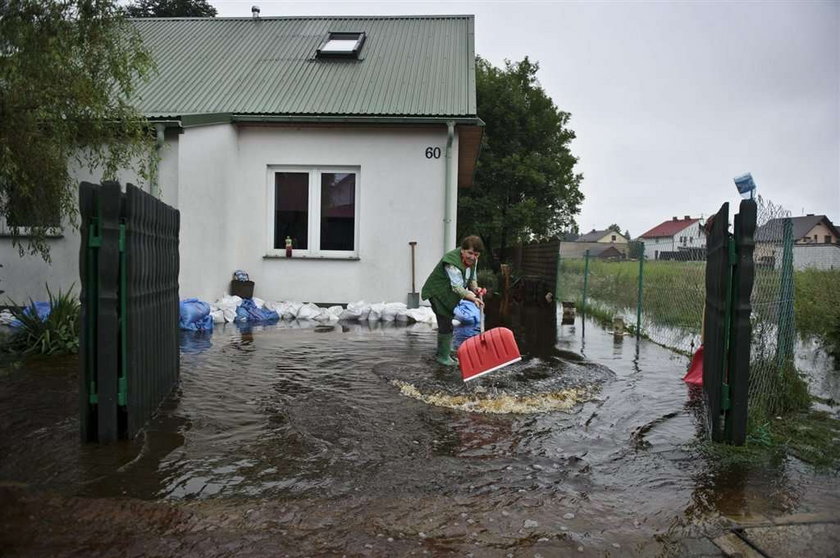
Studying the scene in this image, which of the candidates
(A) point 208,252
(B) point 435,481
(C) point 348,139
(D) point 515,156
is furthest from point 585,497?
(D) point 515,156

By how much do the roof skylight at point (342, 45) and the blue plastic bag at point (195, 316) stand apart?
7.62 meters

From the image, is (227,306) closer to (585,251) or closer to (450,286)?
(450,286)

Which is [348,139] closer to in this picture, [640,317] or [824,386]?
[640,317]

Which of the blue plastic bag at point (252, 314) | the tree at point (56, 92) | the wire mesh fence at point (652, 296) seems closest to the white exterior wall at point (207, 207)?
the blue plastic bag at point (252, 314)

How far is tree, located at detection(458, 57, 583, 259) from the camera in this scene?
28.7 metres

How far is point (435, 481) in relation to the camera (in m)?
A: 3.67

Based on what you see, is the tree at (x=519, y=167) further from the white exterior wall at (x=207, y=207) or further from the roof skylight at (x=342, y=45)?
the white exterior wall at (x=207, y=207)

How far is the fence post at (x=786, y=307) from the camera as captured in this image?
5.41 meters

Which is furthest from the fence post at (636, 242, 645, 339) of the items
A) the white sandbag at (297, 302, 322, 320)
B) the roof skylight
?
the roof skylight

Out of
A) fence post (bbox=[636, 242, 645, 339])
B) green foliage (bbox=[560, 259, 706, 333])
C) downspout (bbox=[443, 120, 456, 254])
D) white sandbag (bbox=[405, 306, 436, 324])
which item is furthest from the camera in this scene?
downspout (bbox=[443, 120, 456, 254])

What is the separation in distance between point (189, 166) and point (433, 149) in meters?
4.40

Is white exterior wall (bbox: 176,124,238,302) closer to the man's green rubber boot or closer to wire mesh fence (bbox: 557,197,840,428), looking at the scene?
the man's green rubber boot

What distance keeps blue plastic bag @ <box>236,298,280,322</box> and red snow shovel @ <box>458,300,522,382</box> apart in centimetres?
559

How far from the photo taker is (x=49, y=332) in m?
7.26
